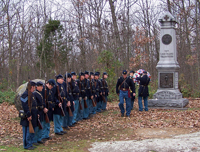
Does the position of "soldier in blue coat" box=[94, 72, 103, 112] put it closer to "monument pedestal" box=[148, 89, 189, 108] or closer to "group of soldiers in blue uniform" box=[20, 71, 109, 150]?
"group of soldiers in blue uniform" box=[20, 71, 109, 150]

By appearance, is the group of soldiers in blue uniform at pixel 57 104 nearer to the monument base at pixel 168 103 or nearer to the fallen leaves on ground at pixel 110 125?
the fallen leaves on ground at pixel 110 125

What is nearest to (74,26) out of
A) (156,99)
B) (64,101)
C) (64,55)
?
(64,55)

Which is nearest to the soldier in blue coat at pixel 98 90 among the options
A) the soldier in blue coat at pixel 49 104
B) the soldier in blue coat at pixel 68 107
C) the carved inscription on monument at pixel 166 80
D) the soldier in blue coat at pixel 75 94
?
the soldier in blue coat at pixel 75 94

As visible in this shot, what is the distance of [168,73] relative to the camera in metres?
13.5

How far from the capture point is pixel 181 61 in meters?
27.3

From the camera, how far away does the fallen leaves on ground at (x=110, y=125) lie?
819 centimetres

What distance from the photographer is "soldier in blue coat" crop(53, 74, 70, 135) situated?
8453mm

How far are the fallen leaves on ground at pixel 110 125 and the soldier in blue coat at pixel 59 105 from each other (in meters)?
0.29

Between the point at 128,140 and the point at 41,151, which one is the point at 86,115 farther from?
the point at 41,151

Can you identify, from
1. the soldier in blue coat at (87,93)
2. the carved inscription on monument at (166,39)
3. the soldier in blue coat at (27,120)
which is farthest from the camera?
the carved inscription on monument at (166,39)

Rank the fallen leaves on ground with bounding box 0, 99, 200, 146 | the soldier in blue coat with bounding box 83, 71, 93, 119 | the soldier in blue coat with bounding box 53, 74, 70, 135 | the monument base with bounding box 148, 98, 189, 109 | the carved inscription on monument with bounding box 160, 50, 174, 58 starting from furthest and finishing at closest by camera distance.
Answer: the carved inscription on monument with bounding box 160, 50, 174, 58
the monument base with bounding box 148, 98, 189, 109
the soldier in blue coat with bounding box 83, 71, 93, 119
the soldier in blue coat with bounding box 53, 74, 70, 135
the fallen leaves on ground with bounding box 0, 99, 200, 146

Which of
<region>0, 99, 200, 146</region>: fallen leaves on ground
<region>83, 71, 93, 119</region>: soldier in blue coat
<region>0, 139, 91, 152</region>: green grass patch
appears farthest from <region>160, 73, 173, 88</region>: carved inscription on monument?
<region>0, 139, 91, 152</region>: green grass patch

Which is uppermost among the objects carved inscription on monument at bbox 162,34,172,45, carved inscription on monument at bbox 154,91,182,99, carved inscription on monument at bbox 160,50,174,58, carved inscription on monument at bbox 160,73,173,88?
carved inscription on monument at bbox 162,34,172,45

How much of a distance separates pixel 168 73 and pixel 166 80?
0.40 meters
